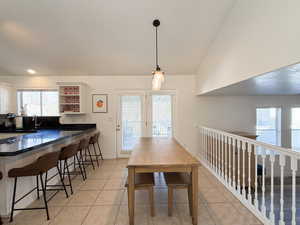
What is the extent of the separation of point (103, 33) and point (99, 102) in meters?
1.94

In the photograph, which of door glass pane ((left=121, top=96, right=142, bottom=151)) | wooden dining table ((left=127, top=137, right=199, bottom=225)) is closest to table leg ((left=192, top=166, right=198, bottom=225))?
wooden dining table ((left=127, top=137, right=199, bottom=225))

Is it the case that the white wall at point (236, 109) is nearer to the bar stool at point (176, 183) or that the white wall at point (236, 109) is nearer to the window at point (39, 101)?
the bar stool at point (176, 183)

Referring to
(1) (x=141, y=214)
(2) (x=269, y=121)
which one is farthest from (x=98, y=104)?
(2) (x=269, y=121)

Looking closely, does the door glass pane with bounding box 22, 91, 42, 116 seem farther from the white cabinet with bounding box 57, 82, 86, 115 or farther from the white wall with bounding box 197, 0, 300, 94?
the white wall with bounding box 197, 0, 300, 94

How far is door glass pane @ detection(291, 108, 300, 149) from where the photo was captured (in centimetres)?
465

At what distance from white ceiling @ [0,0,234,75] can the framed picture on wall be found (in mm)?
694

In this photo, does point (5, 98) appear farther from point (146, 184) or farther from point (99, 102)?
point (146, 184)

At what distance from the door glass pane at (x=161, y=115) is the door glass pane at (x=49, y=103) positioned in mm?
2674

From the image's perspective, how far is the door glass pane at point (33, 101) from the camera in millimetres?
4613

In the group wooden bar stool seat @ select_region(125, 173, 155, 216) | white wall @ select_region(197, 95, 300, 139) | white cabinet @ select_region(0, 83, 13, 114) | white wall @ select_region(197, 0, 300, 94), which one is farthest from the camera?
white wall @ select_region(197, 95, 300, 139)

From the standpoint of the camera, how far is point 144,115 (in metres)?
4.69

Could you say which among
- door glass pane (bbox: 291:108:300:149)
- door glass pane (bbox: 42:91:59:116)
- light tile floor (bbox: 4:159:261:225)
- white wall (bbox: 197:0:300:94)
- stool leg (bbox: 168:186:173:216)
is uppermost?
white wall (bbox: 197:0:300:94)

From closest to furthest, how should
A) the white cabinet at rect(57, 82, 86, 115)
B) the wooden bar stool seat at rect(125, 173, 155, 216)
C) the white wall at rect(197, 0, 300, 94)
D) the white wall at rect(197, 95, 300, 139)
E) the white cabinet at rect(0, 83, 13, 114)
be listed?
the white wall at rect(197, 0, 300, 94), the wooden bar stool seat at rect(125, 173, 155, 216), the white cabinet at rect(0, 83, 13, 114), the white cabinet at rect(57, 82, 86, 115), the white wall at rect(197, 95, 300, 139)

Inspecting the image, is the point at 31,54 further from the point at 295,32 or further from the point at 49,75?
the point at 295,32
